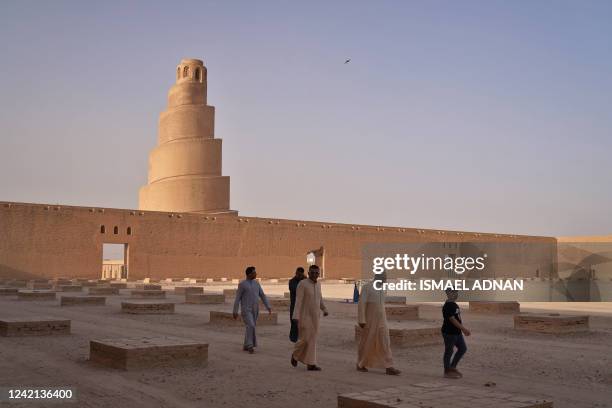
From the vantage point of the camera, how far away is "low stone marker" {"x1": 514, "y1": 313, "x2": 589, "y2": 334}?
11.1 metres

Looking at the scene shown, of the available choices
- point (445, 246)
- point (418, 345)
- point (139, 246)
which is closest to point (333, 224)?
point (445, 246)

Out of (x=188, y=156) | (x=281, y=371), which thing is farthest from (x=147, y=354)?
(x=188, y=156)

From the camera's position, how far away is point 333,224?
39594mm

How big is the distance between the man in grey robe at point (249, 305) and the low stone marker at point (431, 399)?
3.82 metres

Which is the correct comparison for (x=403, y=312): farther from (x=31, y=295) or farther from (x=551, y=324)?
(x=31, y=295)

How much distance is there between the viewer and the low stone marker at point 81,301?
1623 cm

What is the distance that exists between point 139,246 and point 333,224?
11.9 meters

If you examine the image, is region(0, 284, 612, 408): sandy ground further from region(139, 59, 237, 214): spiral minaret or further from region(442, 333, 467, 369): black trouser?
region(139, 59, 237, 214): spiral minaret

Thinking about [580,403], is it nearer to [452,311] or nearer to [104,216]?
[452,311]

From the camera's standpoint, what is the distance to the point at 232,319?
11945mm

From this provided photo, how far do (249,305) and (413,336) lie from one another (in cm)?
231

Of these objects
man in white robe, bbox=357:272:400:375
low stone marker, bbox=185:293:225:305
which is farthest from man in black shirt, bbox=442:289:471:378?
low stone marker, bbox=185:293:225:305

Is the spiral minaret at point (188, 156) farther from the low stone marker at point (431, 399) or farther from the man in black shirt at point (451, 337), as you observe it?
the low stone marker at point (431, 399)

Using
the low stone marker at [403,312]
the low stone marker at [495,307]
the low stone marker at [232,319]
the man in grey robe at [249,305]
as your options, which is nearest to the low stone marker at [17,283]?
the low stone marker at [232,319]
